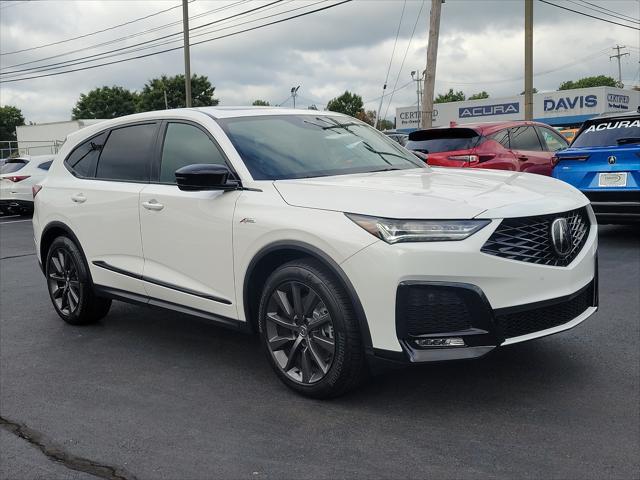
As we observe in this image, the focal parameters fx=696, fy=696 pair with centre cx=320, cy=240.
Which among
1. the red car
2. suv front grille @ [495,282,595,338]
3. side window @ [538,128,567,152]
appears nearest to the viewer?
suv front grille @ [495,282,595,338]

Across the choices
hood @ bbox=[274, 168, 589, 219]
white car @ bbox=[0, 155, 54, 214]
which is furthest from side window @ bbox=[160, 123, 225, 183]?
white car @ bbox=[0, 155, 54, 214]

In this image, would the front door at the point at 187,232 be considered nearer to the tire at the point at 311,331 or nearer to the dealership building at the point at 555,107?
the tire at the point at 311,331

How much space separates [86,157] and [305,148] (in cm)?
219

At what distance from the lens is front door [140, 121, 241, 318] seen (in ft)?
14.0

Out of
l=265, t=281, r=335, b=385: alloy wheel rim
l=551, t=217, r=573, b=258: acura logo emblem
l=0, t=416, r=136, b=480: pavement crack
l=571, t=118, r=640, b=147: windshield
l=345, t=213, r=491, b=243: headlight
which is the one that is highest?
l=571, t=118, r=640, b=147: windshield

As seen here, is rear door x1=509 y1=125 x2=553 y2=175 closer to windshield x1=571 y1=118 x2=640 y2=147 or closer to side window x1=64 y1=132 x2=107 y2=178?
windshield x1=571 y1=118 x2=640 y2=147

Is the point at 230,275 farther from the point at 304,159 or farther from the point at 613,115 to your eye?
the point at 613,115

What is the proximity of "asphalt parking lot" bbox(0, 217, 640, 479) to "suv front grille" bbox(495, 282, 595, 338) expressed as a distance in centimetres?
45

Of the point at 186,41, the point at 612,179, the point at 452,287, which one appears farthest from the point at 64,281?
the point at 186,41

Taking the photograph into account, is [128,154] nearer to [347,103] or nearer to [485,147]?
[485,147]

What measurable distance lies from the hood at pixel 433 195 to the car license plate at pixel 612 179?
14.1ft

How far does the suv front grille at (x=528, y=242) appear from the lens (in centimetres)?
346

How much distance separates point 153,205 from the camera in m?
4.74

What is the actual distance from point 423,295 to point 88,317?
340cm
